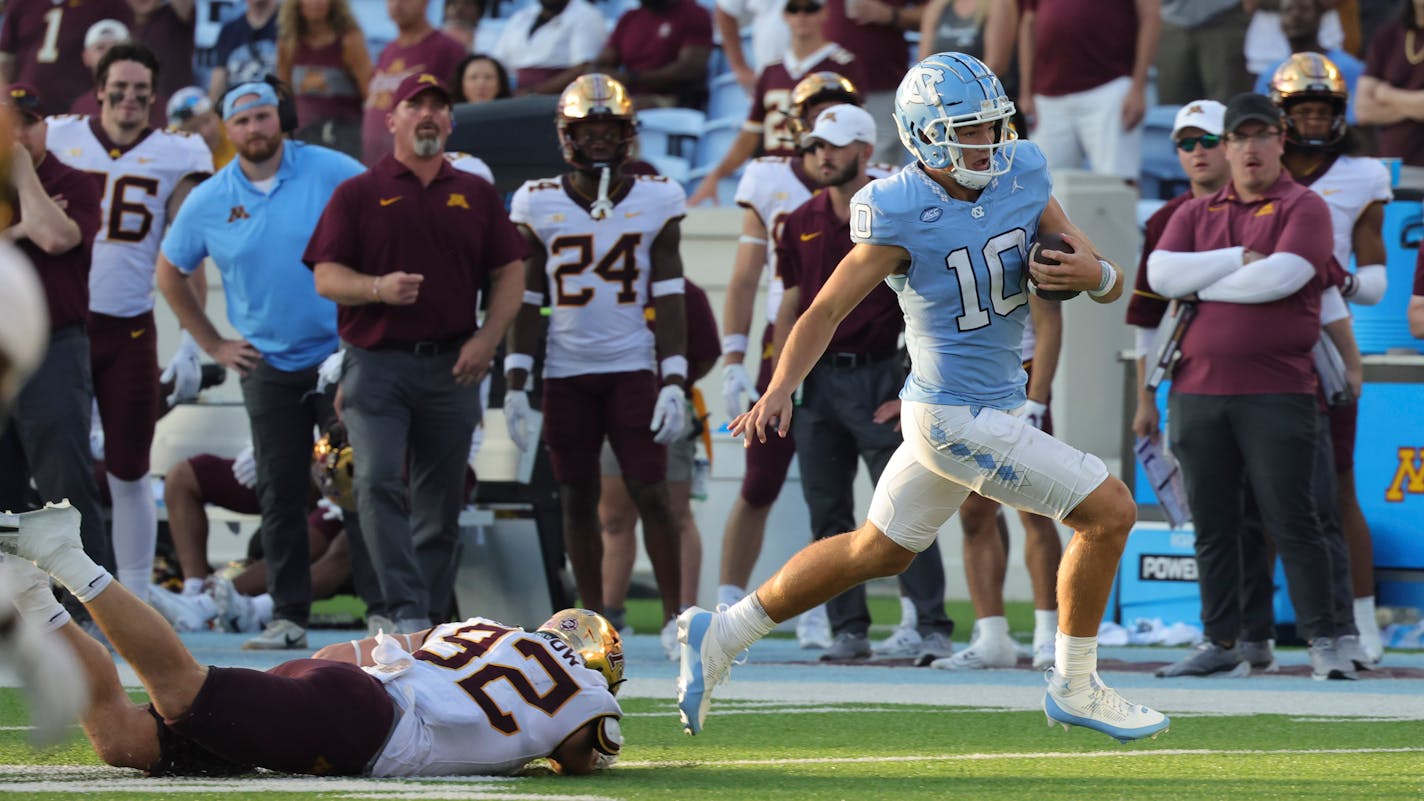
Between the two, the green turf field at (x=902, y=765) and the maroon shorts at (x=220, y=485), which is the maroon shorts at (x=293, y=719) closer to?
the green turf field at (x=902, y=765)

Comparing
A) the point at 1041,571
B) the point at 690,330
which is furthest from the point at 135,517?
the point at 1041,571

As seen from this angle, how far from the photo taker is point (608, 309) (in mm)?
8656

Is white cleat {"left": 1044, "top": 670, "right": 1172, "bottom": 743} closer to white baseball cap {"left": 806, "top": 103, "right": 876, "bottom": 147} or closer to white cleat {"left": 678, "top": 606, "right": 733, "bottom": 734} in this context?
white cleat {"left": 678, "top": 606, "right": 733, "bottom": 734}

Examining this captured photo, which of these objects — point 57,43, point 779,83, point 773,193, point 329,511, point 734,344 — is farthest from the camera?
point 57,43

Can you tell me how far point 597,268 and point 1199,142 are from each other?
→ 7.29 feet

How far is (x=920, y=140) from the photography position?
570 centimetres

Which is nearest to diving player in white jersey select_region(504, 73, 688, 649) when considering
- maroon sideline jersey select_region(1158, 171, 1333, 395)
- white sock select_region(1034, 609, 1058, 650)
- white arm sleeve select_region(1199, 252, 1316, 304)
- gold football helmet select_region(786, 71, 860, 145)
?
gold football helmet select_region(786, 71, 860, 145)

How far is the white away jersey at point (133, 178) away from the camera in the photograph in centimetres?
888

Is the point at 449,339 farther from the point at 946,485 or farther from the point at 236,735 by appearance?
the point at 236,735

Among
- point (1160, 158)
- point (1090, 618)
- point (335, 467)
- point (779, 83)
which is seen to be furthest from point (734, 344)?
point (1160, 158)

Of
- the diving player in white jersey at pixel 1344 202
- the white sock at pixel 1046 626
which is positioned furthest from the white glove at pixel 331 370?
the diving player in white jersey at pixel 1344 202

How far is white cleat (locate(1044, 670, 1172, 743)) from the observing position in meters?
5.42

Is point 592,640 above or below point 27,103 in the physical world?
below

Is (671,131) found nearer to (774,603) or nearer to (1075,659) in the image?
(774,603)
